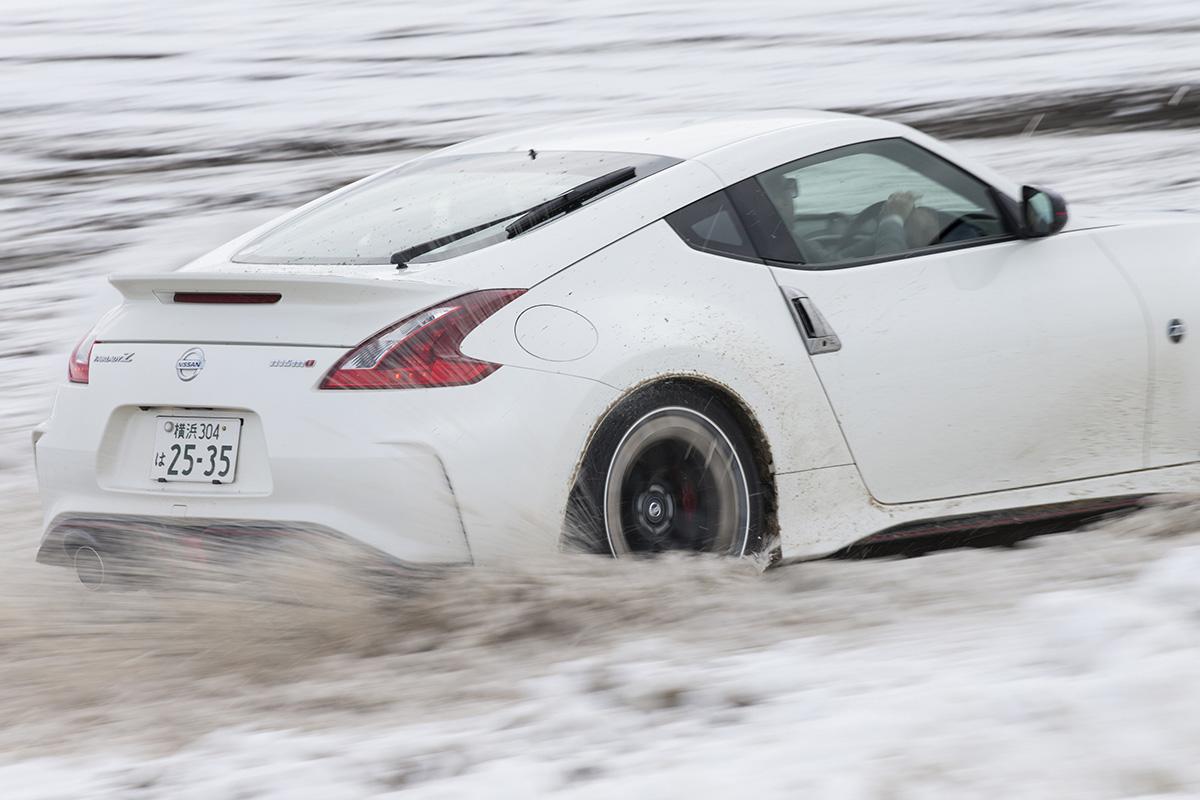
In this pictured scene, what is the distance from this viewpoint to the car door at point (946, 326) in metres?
4.90

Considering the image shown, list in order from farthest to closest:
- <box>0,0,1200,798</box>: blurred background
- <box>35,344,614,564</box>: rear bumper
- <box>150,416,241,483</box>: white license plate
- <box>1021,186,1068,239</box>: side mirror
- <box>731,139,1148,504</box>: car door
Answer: <box>1021,186,1068,239</box>: side mirror → <box>731,139,1148,504</box>: car door → <box>150,416,241,483</box>: white license plate → <box>35,344,614,564</box>: rear bumper → <box>0,0,1200,798</box>: blurred background

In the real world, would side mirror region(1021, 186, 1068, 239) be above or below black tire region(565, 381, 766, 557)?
above

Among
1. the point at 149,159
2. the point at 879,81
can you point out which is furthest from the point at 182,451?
the point at 879,81

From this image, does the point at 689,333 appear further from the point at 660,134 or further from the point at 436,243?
the point at 660,134

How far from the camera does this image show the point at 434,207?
5.02 metres

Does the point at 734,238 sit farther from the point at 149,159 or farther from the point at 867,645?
the point at 149,159

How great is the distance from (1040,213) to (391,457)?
2365mm

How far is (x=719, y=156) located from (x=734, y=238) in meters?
0.29

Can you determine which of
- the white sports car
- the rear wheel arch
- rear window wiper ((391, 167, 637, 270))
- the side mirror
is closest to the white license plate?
the white sports car

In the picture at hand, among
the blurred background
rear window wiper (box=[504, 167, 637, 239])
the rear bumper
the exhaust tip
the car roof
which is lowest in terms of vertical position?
the blurred background

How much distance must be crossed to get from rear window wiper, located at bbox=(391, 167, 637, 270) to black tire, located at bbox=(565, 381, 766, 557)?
1.87 feet

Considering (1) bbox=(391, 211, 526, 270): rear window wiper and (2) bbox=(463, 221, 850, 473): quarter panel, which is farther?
(1) bbox=(391, 211, 526, 270): rear window wiper

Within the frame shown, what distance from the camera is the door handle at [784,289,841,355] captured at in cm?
479

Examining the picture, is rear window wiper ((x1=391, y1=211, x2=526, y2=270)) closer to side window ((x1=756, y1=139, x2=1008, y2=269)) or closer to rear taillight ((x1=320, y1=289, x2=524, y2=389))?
rear taillight ((x1=320, y1=289, x2=524, y2=389))
